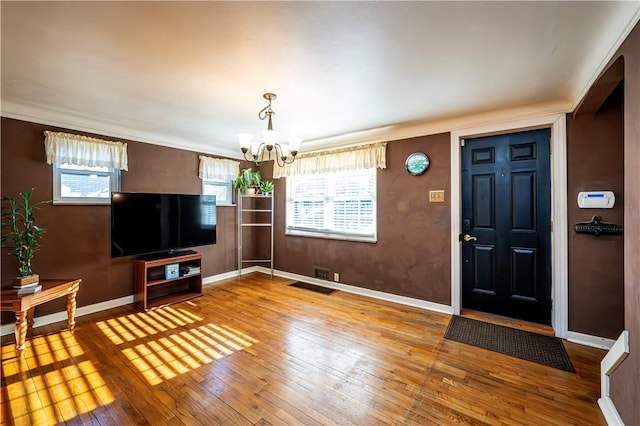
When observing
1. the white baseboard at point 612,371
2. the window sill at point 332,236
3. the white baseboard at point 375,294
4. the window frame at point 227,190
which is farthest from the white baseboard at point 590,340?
the window frame at point 227,190

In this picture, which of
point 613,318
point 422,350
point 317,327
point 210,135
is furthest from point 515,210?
point 210,135

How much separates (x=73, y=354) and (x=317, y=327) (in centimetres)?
223

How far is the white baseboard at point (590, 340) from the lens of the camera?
7.77 ft

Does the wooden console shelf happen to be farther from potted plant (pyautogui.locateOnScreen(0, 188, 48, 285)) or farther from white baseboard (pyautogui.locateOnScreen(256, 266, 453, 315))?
white baseboard (pyautogui.locateOnScreen(256, 266, 453, 315))

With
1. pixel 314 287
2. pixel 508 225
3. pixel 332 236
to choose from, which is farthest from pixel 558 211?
pixel 314 287

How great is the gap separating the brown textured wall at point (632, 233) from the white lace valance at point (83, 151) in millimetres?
4678

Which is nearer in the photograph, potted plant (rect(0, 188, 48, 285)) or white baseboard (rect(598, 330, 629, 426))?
white baseboard (rect(598, 330, 629, 426))

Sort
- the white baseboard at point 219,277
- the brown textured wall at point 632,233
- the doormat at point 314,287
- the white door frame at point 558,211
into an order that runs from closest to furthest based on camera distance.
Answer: the brown textured wall at point 632,233, the white door frame at point 558,211, the doormat at point 314,287, the white baseboard at point 219,277

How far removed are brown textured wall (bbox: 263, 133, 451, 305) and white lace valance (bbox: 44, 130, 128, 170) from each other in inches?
125

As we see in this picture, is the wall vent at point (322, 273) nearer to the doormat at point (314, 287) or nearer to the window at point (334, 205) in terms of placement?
the doormat at point (314, 287)

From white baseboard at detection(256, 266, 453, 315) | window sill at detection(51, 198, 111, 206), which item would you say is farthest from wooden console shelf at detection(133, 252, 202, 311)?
white baseboard at detection(256, 266, 453, 315)

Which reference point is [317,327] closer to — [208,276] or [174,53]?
[208,276]

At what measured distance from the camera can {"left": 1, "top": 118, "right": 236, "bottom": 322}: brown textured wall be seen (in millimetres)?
2717

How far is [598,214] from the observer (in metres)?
2.40
